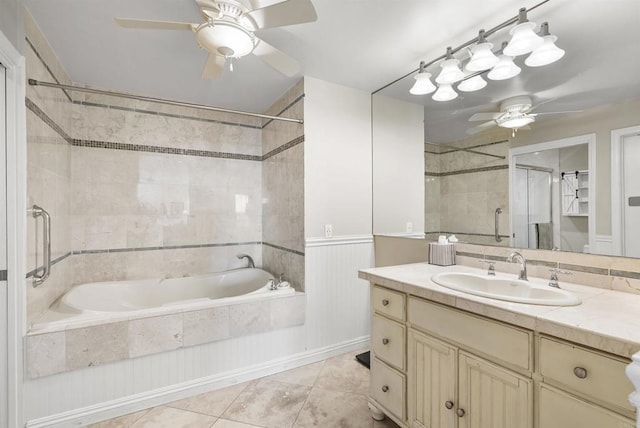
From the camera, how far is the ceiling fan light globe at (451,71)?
1.89m

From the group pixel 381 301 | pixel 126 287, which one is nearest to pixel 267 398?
pixel 381 301

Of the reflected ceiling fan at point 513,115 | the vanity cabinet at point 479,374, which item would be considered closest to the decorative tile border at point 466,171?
the reflected ceiling fan at point 513,115

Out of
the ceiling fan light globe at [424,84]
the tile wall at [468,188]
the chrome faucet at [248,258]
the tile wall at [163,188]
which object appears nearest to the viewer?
the tile wall at [468,188]

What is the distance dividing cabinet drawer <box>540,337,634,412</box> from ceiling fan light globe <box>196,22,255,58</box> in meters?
1.80

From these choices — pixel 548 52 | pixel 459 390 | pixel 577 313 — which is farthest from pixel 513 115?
pixel 459 390

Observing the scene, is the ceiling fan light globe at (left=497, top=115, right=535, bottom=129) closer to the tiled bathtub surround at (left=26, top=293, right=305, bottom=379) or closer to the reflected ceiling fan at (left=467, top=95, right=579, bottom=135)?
the reflected ceiling fan at (left=467, top=95, right=579, bottom=135)

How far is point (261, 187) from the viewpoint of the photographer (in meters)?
3.41

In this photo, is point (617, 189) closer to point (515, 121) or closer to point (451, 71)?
point (515, 121)

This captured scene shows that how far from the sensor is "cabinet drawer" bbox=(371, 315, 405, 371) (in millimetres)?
1546

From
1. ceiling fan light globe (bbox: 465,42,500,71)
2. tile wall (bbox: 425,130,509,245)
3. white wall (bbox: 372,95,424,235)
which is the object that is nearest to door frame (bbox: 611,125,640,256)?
tile wall (bbox: 425,130,509,245)

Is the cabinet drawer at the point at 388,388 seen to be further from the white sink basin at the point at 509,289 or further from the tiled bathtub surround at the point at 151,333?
the tiled bathtub surround at the point at 151,333

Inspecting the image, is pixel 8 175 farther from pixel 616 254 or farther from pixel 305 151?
pixel 616 254

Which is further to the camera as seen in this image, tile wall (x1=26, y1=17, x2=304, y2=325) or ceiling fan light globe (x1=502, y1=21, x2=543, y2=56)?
tile wall (x1=26, y1=17, x2=304, y2=325)

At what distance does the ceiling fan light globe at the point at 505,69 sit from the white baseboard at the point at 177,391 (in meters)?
2.39
